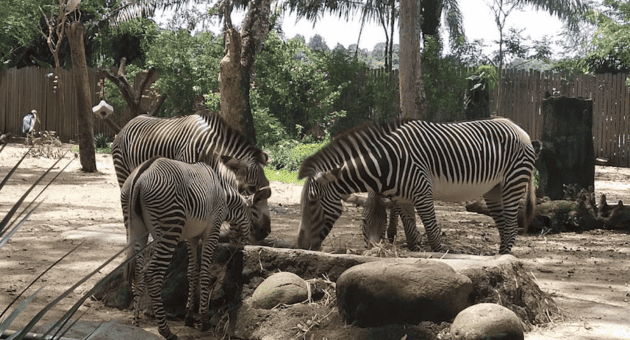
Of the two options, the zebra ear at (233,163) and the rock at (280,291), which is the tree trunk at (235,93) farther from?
the rock at (280,291)

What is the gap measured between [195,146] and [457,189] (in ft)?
8.97

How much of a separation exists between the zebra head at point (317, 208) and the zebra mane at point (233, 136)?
823mm

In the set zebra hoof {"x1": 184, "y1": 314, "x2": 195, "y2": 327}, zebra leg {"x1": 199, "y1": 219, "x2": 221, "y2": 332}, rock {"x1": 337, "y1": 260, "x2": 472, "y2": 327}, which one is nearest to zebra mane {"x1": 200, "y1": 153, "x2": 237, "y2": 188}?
zebra leg {"x1": 199, "y1": 219, "x2": 221, "y2": 332}

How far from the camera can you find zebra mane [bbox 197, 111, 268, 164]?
6926 millimetres

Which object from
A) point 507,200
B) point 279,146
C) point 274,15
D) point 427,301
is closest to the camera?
point 427,301

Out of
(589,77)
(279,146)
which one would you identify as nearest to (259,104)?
(279,146)

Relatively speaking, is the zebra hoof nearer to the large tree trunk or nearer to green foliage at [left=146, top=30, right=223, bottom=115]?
the large tree trunk

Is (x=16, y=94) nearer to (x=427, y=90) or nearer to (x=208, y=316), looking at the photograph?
(x=427, y=90)

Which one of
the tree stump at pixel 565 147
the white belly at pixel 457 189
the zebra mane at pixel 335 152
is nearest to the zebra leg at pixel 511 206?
the white belly at pixel 457 189

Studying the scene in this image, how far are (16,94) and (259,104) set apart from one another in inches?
409

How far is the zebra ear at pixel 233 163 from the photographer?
650 cm

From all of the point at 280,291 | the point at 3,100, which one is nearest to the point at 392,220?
the point at 280,291

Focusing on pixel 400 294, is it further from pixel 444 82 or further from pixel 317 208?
pixel 444 82

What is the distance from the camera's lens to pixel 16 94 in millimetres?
24812
